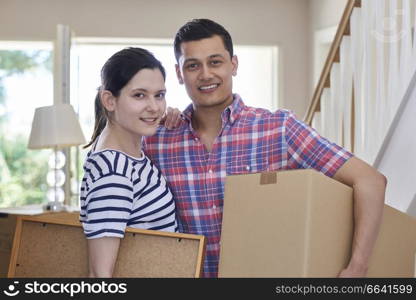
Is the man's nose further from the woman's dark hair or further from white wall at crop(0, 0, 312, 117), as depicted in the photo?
white wall at crop(0, 0, 312, 117)

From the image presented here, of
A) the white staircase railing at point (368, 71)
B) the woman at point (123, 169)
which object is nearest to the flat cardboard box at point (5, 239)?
the woman at point (123, 169)

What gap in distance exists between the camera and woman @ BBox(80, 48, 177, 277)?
170 centimetres

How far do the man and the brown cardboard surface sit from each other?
31 cm

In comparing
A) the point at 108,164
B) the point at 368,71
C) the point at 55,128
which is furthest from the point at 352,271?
the point at 55,128

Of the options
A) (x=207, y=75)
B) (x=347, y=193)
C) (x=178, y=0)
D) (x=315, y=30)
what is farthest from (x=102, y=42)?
(x=347, y=193)

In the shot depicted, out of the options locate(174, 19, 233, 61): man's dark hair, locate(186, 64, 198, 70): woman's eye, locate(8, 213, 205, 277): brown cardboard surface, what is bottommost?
locate(8, 213, 205, 277): brown cardboard surface

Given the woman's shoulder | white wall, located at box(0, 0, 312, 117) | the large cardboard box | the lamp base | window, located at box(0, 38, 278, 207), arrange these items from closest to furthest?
the large cardboard box → the woman's shoulder → the lamp base → white wall, located at box(0, 0, 312, 117) → window, located at box(0, 38, 278, 207)

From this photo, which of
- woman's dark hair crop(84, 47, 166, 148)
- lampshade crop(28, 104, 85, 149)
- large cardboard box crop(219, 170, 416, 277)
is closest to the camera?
large cardboard box crop(219, 170, 416, 277)

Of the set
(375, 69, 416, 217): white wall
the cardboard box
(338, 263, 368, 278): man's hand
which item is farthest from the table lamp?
(338, 263, 368, 278): man's hand

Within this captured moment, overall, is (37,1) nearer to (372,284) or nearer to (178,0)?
(178,0)

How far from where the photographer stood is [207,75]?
2055mm

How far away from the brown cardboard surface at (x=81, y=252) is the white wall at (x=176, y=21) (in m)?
4.69

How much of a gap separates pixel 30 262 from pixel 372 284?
844mm

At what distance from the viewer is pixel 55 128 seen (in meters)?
4.66
